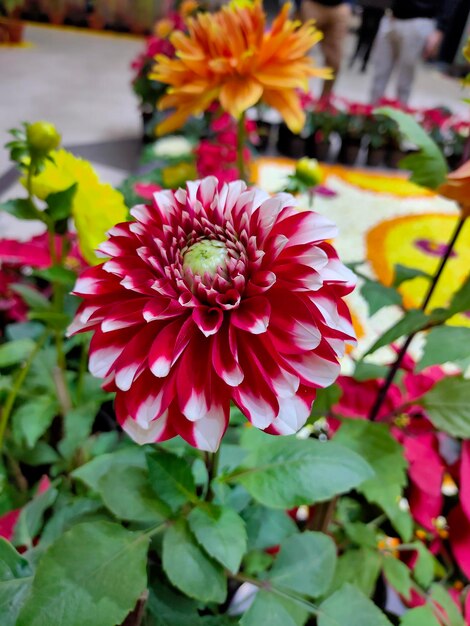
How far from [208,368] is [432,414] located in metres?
0.21

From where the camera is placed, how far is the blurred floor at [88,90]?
2.23m

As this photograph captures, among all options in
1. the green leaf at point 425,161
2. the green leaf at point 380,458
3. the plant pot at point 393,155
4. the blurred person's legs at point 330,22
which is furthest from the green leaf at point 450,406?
the blurred person's legs at point 330,22

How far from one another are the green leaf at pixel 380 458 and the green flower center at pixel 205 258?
199 mm

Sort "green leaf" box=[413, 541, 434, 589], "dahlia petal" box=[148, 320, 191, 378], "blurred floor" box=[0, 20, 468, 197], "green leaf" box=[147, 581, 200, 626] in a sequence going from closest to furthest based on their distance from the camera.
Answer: "dahlia petal" box=[148, 320, 191, 378] < "green leaf" box=[147, 581, 200, 626] < "green leaf" box=[413, 541, 434, 589] < "blurred floor" box=[0, 20, 468, 197]

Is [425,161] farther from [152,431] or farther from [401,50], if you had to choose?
[401,50]

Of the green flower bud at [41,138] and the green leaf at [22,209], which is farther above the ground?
the green flower bud at [41,138]

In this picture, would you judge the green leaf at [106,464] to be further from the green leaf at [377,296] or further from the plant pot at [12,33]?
the plant pot at [12,33]

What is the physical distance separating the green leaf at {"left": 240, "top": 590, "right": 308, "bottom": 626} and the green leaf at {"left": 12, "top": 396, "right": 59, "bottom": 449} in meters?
0.25

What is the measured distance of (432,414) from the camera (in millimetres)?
379

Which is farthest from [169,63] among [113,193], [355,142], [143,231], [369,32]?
[369,32]

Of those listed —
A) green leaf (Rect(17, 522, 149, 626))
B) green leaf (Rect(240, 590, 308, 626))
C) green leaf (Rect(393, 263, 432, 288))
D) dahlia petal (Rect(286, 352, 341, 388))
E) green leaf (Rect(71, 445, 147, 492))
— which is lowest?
green leaf (Rect(240, 590, 308, 626))

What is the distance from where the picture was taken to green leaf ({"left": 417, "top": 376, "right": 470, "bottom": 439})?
366 mm

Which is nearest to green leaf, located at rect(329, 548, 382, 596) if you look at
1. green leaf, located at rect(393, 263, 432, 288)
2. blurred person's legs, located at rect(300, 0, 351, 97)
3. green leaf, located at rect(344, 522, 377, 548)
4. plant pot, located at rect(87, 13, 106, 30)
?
green leaf, located at rect(344, 522, 377, 548)

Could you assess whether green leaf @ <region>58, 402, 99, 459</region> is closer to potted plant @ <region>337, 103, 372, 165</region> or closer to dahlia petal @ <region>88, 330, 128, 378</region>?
dahlia petal @ <region>88, 330, 128, 378</region>
